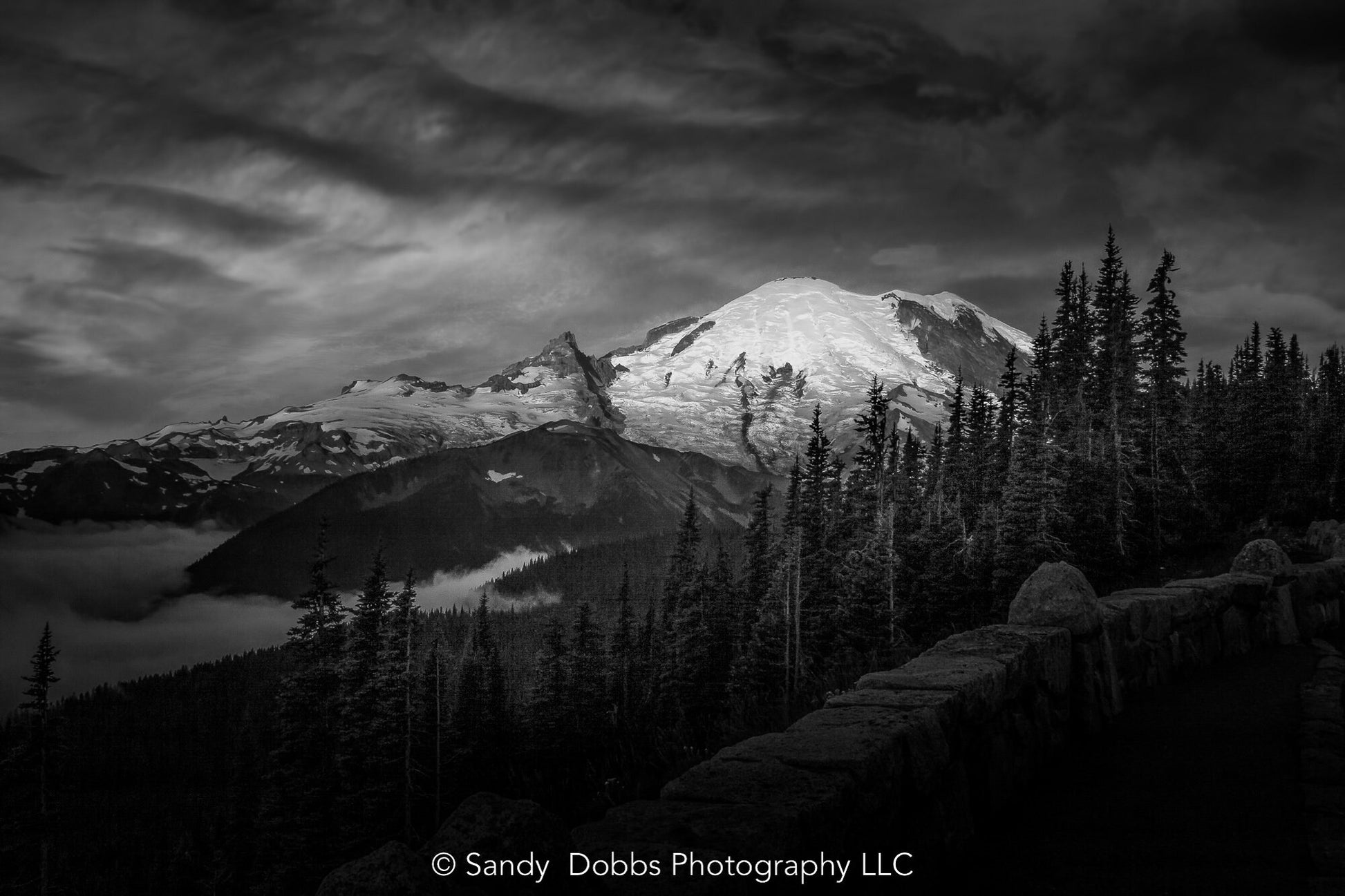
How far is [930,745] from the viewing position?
627 cm

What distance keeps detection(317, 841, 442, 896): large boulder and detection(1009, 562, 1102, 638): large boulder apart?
873 centimetres

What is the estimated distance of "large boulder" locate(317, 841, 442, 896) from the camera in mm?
3260

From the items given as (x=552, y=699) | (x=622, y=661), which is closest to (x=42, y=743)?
(x=552, y=699)

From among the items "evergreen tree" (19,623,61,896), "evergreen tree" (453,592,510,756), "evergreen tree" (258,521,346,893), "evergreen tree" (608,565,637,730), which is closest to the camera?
"evergreen tree" (258,521,346,893)

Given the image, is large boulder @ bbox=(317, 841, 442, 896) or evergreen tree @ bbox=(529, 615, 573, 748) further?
evergreen tree @ bbox=(529, 615, 573, 748)

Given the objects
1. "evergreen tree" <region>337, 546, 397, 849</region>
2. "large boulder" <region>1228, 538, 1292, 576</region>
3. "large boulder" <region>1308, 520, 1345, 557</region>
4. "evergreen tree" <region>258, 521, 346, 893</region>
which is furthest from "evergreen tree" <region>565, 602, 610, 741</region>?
"large boulder" <region>1228, 538, 1292, 576</region>

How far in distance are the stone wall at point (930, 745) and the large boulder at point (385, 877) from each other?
1.00m

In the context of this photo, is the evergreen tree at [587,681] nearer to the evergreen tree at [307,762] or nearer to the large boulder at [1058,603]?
the evergreen tree at [307,762]

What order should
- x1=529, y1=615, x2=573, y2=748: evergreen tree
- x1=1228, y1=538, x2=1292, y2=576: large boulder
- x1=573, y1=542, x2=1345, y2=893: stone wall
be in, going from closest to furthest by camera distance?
x1=573, y1=542, x2=1345, y2=893: stone wall < x1=1228, y1=538, x2=1292, y2=576: large boulder < x1=529, y1=615, x2=573, y2=748: evergreen tree

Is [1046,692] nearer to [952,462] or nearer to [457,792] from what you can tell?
[457,792]

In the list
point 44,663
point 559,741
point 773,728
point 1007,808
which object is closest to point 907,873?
point 1007,808

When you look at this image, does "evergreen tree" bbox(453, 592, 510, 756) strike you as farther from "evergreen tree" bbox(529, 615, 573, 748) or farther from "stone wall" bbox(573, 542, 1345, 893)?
"stone wall" bbox(573, 542, 1345, 893)

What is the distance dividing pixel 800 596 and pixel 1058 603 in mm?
32502

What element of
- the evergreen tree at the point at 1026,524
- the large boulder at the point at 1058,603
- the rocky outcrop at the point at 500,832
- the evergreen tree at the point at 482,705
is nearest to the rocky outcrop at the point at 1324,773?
the large boulder at the point at 1058,603
